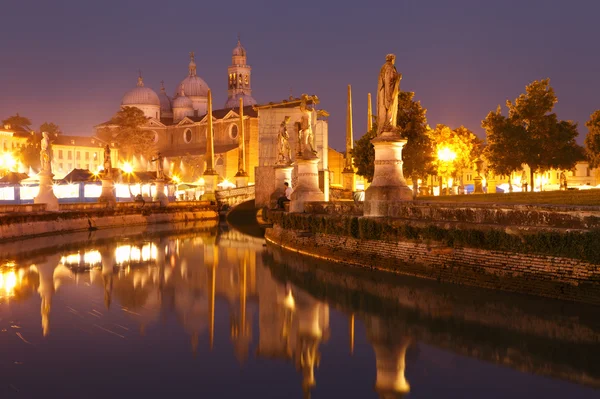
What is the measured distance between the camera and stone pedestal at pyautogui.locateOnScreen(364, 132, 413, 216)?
18.3 metres

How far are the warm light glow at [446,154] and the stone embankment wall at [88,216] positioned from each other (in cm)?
2412

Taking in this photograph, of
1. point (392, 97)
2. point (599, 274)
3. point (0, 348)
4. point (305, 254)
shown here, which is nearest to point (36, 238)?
point (305, 254)

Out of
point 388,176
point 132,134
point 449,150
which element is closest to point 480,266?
point 388,176

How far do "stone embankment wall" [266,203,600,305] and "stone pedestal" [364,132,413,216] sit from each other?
2.43ft

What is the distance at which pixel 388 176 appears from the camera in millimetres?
18406

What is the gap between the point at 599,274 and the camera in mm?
11328

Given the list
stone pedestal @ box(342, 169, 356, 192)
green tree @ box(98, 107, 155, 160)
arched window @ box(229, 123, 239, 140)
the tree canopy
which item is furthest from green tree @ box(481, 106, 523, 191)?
green tree @ box(98, 107, 155, 160)

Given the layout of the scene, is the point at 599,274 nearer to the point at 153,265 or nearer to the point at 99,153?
the point at 153,265

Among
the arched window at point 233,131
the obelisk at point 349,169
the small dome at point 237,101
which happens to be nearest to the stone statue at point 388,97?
the obelisk at point 349,169

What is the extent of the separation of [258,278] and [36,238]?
A: 52.8 feet

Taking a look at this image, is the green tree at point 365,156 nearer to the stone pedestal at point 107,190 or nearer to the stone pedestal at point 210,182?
the stone pedestal at point 210,182

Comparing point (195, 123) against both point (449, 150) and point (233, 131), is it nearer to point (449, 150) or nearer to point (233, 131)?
point (233, 131)

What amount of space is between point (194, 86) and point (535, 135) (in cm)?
10214

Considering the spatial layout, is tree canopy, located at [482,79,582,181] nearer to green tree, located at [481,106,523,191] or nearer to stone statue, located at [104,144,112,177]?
green tree, located at [481,106,523,191]
